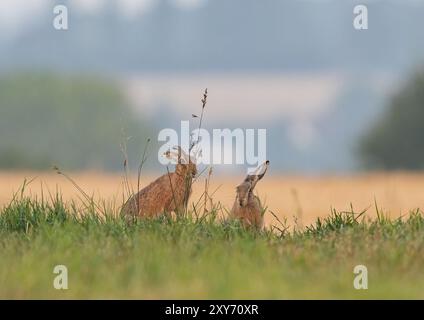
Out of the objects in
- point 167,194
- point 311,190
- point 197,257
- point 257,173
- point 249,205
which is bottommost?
point 197,257

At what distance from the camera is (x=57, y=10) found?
12469mm

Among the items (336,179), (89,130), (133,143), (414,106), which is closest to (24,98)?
(89,130)

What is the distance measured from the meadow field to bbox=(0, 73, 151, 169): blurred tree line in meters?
81.0

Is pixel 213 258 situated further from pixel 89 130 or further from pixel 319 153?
pixel 319 153

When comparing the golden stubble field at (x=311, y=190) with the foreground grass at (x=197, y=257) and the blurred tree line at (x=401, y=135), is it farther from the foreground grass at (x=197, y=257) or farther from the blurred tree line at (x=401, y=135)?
the blurred tree line at (x=401, y=135)

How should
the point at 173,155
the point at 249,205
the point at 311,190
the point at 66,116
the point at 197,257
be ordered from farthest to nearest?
1. the point at 66,116
2. the point at 311,190
3. the point at 173,155
4. the point at 249,205
5. the point at 197,257

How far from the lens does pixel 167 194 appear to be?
11164 millimetres

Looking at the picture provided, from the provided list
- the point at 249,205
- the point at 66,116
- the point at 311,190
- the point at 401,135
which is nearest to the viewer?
the point at 249,205

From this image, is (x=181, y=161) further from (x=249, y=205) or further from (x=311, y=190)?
(x=311, y=190)

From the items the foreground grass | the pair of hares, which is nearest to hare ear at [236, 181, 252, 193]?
the pair of hares

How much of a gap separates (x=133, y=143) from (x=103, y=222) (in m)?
82.6

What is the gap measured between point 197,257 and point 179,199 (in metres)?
2.03

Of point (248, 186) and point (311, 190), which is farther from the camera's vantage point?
point (311, 190)

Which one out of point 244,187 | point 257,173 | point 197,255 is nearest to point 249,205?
point 244,187
